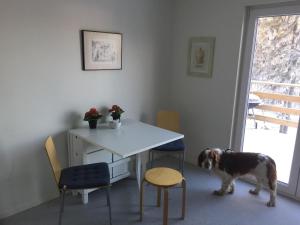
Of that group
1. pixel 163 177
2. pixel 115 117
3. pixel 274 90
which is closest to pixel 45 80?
pixel 115 117

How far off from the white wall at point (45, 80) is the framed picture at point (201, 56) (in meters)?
0.75

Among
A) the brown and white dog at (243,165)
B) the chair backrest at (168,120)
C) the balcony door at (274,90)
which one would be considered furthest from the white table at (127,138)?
the balcony door at (274,90)

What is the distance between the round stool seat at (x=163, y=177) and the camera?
2.19 metres

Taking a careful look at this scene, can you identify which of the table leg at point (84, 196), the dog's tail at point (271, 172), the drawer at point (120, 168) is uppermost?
the dog's tail at point (271, 172)

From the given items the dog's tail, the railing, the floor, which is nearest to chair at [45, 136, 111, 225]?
the floor

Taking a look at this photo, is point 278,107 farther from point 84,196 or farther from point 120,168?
point 84,196

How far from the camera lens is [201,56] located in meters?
3.37

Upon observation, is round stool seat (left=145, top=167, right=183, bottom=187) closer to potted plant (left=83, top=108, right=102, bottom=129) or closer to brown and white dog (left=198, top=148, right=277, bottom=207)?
brown and white dog (left=198, top=148, right=277, bottom=207)

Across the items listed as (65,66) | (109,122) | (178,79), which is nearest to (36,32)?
(65,66)

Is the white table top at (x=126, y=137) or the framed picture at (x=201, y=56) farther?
the framed picture at (x=201, y=56)

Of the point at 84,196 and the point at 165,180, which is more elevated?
the point at 165,180

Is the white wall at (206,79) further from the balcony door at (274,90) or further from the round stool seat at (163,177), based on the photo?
the round stool seat at (163,177)

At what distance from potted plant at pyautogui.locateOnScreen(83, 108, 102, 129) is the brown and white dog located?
3.98 feet

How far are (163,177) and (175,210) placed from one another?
1.80 feet
